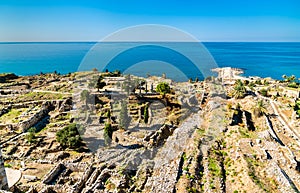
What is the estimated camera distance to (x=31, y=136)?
35.9 m

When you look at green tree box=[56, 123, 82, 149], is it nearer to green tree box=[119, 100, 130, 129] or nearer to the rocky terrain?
the rocky terrain

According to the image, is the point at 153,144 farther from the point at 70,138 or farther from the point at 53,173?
the point at 53,173

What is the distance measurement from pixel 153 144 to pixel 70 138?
11086mm

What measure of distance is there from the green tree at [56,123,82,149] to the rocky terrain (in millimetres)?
176

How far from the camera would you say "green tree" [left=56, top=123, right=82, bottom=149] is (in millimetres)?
32875

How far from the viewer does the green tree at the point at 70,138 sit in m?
32.9

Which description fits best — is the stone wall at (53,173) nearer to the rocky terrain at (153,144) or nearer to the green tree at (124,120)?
the rocky terrain at (153,144)

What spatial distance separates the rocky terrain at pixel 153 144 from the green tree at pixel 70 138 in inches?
6.9

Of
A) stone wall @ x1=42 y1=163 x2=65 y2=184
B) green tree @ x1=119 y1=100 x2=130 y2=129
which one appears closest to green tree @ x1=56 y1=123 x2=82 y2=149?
stone wall @ x1=42 y1=163 x2=65 y2=184

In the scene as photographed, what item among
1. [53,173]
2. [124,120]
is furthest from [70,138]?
[124,120]

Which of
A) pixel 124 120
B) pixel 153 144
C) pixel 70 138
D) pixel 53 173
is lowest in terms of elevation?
pixel 53 173

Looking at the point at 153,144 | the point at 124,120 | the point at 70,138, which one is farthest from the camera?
the point at 124,120

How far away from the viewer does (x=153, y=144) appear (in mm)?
31828

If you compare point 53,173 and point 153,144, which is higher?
point 153,144
